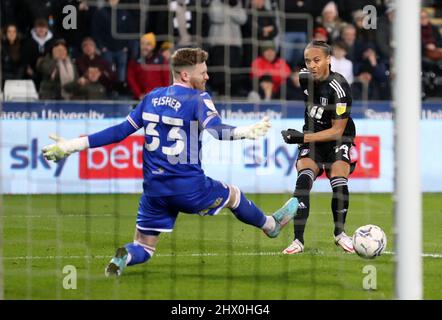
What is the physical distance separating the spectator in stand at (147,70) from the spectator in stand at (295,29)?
7.30 ft

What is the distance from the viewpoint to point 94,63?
1603 centimetres

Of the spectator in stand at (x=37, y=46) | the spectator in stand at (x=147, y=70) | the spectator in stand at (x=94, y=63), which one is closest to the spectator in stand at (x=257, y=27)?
the spectator in stand at (x=147, y=70)

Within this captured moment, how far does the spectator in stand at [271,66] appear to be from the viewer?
619 inches

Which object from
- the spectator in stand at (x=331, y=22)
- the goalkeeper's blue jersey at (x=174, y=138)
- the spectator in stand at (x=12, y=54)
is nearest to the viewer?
the goalkeeper's blue jersey at (x=174, y=138)

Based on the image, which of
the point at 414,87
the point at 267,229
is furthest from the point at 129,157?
the point at 414,87

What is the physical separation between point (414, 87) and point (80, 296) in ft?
9.59

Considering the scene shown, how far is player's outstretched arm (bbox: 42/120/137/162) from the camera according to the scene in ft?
26.3

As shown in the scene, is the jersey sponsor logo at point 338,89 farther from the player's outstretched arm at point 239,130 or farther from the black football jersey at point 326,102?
the player's outstretched arm at point 239,130

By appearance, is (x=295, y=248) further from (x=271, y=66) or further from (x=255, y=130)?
(x=271, y=66)

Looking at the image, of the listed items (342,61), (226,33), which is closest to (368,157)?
(342,61)

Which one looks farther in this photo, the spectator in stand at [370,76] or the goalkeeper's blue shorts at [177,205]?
the spectator in stand at [370,76]

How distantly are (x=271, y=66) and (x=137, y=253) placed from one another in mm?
7928

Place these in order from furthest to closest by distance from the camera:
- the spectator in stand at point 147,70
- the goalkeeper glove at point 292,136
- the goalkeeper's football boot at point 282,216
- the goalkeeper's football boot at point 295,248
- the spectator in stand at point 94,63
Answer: the spectator in stand at point 94,63
the spectator in stand at point 147,70
the goalkeeper's football boot at point 295,248
the goalkeeper glove at point 292,136
the goalkeeper's football boot at point 282,216
